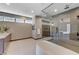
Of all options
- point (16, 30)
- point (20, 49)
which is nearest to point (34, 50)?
point (20, 49)

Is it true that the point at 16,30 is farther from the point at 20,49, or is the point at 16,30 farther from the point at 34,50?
the point at 34,50

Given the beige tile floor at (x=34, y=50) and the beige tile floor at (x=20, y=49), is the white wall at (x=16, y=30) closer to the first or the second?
the beige tile floor at (x=20, y=49)

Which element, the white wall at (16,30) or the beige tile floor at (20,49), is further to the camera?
the white wall at (16,30)

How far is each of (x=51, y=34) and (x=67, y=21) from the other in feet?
5.76

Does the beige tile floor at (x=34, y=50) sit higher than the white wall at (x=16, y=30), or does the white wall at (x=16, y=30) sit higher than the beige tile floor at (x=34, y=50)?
the white wall at (x=16, y=30)

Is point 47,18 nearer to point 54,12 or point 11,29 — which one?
point 54,12

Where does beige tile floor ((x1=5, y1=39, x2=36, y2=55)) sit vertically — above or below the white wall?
below

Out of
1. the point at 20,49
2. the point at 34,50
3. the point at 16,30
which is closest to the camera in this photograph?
the point at 34,50

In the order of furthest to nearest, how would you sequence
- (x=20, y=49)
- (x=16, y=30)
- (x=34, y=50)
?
(x=16, y=30), (x=20, y=49), (x=34, y=50)

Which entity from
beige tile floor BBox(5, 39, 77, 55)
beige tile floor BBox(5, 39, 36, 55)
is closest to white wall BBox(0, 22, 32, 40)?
beige tile floor BBox(5, 39, 36, 55)

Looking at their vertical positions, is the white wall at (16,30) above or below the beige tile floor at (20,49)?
above

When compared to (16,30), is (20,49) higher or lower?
lower

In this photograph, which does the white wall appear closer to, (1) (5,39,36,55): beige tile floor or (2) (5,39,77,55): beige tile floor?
(1) (5,39,36,55): beige tile floor

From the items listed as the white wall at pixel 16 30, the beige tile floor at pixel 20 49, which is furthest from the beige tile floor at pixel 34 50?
the white wall at pixel 16 30
